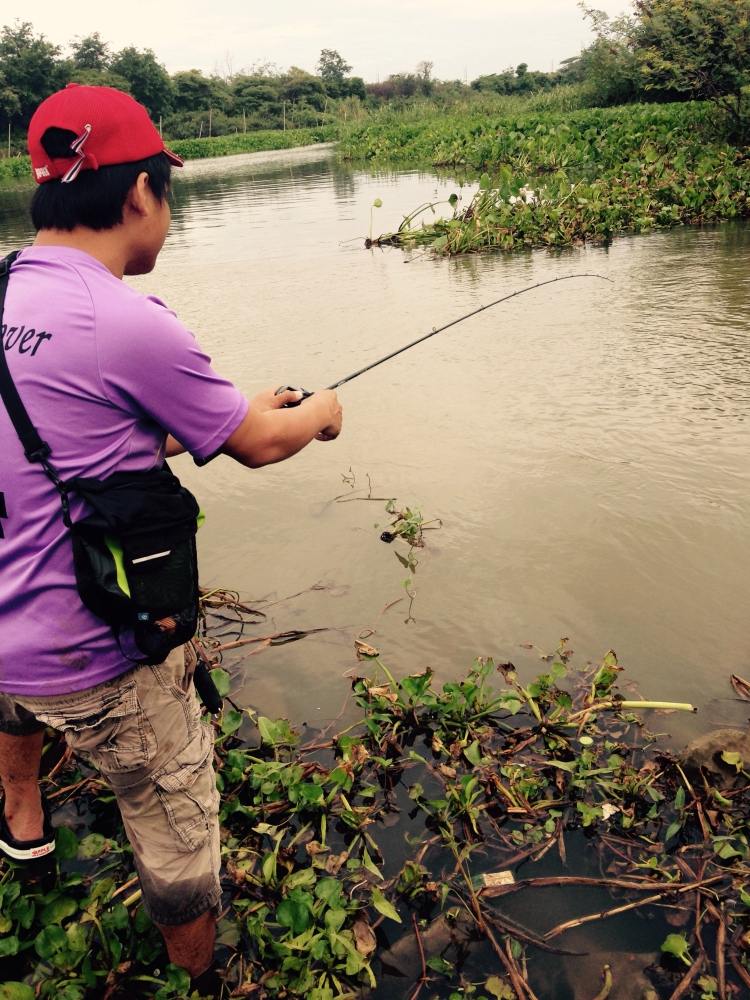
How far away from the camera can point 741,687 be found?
268 cm

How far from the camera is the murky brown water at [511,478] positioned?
121 inches

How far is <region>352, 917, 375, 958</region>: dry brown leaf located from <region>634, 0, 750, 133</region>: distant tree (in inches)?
550

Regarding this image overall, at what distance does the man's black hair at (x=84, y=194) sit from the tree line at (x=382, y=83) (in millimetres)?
12990

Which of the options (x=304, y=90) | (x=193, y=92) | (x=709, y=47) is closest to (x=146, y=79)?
(x=193, y=92)

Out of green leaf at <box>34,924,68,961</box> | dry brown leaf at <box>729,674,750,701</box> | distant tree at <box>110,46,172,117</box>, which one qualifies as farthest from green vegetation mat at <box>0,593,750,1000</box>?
Result: distant tree at <box>110,46,172,117</box>

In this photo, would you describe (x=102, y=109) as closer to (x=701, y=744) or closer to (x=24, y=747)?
(x=24, y=747)

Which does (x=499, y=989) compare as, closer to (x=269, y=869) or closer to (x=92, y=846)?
(x=269, y=869)

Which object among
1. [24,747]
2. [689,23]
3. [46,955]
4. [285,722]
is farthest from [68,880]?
[689,23]

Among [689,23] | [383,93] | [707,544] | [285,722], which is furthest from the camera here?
[383,93]

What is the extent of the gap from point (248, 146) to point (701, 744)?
5742cm

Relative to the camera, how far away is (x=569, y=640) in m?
3.01

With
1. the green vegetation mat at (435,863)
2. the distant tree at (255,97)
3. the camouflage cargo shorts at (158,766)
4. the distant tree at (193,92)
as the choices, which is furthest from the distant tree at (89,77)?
the camouflage cargo shorts at (158,766)

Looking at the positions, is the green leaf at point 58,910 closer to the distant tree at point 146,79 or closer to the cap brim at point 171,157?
the cap brim at point 171,157

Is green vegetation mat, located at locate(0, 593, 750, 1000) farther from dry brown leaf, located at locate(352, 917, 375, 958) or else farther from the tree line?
the tree line
